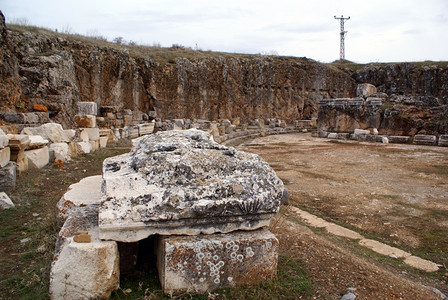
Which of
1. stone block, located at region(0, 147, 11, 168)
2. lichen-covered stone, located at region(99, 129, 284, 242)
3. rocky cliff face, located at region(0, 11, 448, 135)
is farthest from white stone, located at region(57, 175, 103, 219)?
rocky cliff face, located at region(0, 11, 448, 135)

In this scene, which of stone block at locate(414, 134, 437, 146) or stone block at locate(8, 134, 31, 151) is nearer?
stone block at locate(8, 134, 31, 151)

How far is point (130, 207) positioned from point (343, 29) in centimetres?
4831

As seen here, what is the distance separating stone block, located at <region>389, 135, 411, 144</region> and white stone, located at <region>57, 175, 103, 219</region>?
50.8 feet

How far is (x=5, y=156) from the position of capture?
540cm

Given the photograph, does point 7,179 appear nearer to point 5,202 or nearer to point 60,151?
point 5,202

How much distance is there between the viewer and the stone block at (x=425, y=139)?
15087mm

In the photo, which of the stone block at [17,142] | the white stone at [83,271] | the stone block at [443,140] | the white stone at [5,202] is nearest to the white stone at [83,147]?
the stone block at [17,142]

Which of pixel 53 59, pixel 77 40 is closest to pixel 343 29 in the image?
pixel 77 40

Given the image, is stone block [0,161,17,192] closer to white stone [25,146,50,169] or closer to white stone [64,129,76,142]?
white stone [25,146,50,169]

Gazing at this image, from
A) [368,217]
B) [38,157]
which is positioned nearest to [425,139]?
[368,217]

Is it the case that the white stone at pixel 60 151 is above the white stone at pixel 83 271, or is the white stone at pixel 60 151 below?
above

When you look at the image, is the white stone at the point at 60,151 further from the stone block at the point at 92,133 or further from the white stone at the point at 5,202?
the white stone at the point at 5,202

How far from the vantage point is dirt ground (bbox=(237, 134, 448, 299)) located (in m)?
2.83

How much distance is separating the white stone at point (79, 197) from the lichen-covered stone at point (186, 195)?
691 millimetres
